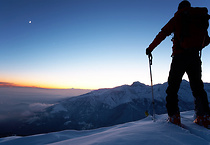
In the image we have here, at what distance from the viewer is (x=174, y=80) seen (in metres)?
2.92

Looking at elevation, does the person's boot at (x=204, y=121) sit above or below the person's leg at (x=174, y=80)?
below

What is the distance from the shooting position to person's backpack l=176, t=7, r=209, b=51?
8.66 feet

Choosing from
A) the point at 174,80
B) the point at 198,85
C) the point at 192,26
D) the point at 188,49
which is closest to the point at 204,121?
the point at 198,85

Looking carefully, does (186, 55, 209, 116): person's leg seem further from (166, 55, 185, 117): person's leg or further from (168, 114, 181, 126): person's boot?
(168, 114, 181, 126): person's boot

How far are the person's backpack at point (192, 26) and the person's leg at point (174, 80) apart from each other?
1.13ft

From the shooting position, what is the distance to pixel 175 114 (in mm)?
2768

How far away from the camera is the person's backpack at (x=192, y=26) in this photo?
2.64m

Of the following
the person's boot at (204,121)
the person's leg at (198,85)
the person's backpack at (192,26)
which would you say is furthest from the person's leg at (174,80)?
the person's boot at (204,121)

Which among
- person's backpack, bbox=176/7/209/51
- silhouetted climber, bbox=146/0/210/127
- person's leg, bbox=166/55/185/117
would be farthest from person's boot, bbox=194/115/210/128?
person's backpack, bbox=176/7/209/51

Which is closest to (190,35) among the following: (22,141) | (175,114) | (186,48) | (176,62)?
(186,48)

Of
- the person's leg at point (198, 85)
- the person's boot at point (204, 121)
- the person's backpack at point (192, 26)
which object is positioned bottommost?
the person's boot at point (204, 121)

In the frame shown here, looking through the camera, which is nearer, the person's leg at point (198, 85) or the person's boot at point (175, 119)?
the person's boot at point (175, 119)

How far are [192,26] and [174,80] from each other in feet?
4.11

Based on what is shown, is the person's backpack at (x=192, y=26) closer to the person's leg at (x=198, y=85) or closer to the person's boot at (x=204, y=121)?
the person's leg at (x=198, y=85)
